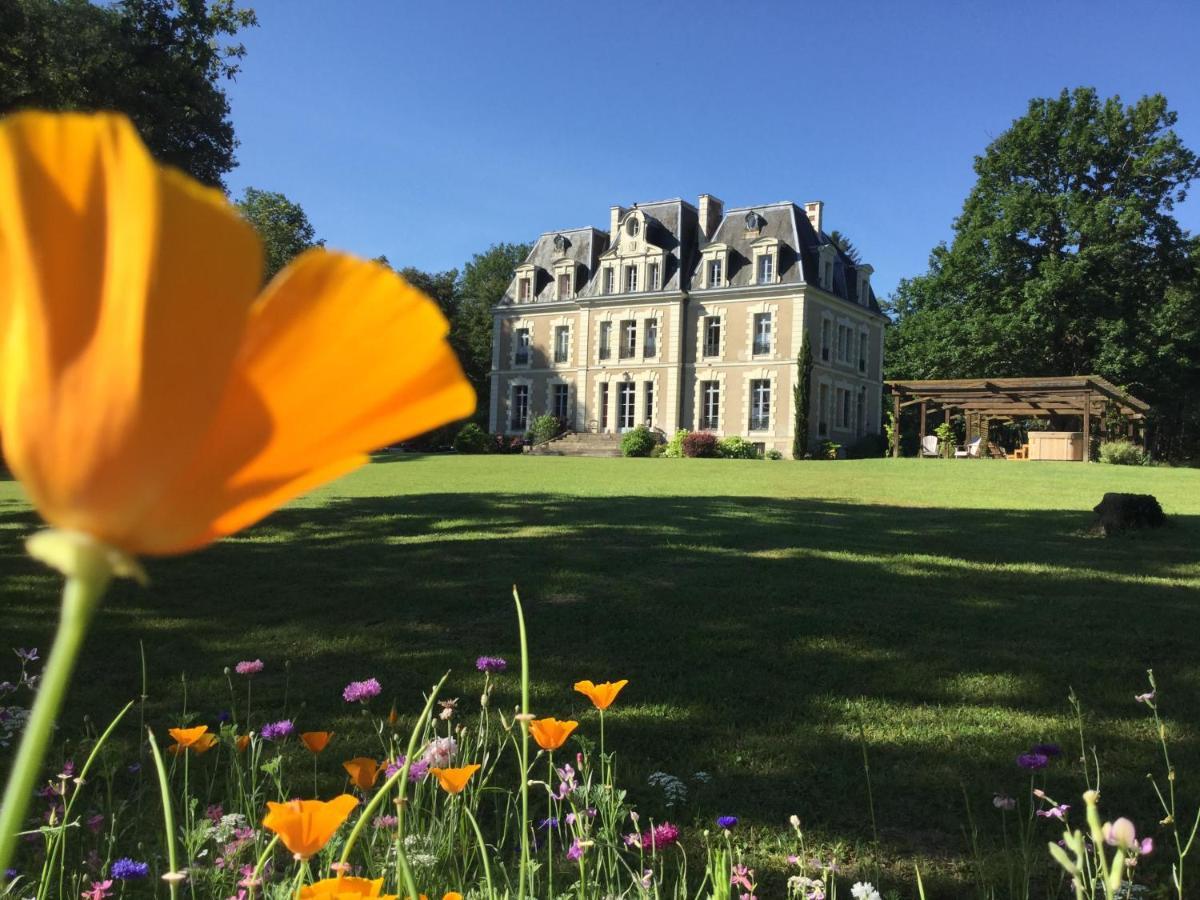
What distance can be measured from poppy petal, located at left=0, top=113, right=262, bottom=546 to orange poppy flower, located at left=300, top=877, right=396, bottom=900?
0.54 metres

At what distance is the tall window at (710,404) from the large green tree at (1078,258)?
932 cm

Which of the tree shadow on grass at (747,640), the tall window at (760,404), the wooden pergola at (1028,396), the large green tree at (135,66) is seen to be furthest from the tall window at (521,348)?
the tree shadow on grass at (747,640)

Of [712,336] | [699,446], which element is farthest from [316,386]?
[712,336]

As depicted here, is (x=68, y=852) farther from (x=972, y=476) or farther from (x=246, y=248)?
(x=972, y=476)

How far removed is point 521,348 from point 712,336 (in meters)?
9.28

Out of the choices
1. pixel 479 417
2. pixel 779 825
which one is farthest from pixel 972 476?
pixel 479 417

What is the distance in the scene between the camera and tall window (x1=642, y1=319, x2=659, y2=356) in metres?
35.8

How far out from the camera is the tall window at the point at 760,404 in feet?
109

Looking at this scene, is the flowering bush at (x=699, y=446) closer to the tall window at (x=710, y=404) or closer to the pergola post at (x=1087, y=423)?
the tall window at (x=710, y=404)

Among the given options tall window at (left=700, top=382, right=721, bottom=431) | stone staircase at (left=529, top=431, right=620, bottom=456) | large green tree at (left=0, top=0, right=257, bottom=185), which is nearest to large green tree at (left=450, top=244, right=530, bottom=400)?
stone staircase at (left=529, top=431, right=620, bottom=456)

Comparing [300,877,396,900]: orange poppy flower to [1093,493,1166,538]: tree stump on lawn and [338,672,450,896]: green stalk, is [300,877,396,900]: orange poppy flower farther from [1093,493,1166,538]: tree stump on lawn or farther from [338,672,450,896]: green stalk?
[1093,493,1166,538]: tree stump on lawn

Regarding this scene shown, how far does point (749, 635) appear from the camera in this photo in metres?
4.91

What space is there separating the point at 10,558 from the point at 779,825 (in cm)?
701

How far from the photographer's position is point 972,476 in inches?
713
